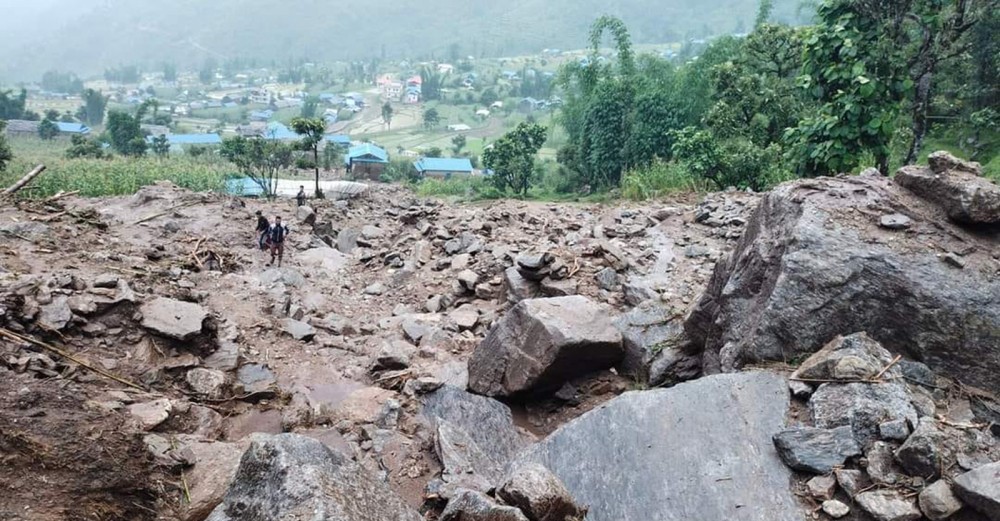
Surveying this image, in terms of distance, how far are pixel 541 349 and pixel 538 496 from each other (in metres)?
2.48

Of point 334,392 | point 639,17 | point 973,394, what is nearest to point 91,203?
point 334,392

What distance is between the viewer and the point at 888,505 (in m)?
2.87

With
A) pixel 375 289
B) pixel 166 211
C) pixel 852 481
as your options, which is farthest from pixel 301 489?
pixel 166 211

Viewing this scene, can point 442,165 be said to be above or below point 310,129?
below

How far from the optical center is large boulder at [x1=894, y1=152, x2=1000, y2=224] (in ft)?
13.3

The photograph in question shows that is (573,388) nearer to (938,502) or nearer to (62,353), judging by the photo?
(938,502)

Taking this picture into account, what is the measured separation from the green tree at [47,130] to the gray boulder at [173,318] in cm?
5191

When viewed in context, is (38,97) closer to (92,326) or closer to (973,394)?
(92,326)

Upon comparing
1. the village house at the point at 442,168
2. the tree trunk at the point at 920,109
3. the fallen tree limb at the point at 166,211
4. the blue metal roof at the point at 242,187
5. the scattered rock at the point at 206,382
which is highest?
the tree trunk at the point at 920,109

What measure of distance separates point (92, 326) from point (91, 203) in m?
13.7

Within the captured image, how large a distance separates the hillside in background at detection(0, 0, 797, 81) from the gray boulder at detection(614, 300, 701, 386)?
6313 inches

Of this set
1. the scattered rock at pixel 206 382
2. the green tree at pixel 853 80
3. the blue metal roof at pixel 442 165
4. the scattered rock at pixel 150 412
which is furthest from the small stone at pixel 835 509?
the blue metal roof at pixel 442 165

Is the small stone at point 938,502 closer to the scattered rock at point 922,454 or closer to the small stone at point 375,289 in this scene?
the scattered rock at point 922,454

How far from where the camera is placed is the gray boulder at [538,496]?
10.6 ft
